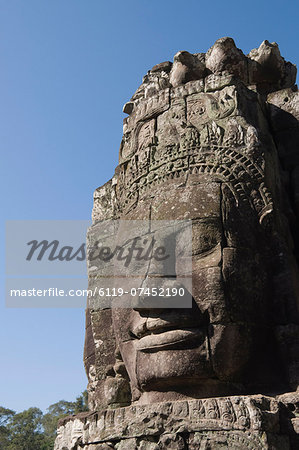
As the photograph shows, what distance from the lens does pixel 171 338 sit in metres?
3.89

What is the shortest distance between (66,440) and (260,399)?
2.29 m

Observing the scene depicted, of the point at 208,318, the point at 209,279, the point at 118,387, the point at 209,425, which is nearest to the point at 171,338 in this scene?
the point at 208,318

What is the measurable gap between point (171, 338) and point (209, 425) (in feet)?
2.37

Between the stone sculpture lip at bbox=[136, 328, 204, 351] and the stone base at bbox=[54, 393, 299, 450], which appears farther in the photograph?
the stone sculpture lip at bbox=[136, 328, 204, 351]

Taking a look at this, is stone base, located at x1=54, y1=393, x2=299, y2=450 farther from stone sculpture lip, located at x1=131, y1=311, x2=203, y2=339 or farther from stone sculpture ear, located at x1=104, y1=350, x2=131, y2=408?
stone sculpture ear, located at x1=104, y1=350, x2=131, y2=408

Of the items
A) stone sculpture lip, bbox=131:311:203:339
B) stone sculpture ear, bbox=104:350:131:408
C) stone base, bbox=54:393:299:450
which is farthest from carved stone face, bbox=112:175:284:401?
stone sculpture ear, bbox=104:350:131:408

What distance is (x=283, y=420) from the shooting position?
351 centimetres

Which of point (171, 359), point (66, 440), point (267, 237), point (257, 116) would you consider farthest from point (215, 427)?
point (257, 116)

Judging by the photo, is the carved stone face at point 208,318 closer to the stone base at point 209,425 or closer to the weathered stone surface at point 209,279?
the weathered stone surface at point 209,279

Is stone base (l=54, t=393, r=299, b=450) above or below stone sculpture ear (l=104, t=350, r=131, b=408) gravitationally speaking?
below

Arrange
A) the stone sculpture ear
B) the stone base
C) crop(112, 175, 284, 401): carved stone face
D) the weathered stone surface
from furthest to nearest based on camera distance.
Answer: the stone sculpture ear, crop(112, 175, 284, 401): carved stone face, the weathered stone surface, the stone base

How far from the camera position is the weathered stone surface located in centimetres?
361

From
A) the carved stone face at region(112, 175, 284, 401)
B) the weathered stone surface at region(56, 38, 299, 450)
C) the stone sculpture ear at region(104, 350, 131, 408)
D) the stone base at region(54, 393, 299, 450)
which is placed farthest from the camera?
the stone sculpture ear at region(104, 350, 131, 408)

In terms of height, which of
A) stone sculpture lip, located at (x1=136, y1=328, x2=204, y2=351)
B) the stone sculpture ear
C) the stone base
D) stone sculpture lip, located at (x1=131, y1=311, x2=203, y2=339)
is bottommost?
the stone base
